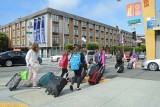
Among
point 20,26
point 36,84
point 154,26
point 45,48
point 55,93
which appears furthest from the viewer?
point 20,26

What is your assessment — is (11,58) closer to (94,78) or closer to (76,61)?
(94,78)

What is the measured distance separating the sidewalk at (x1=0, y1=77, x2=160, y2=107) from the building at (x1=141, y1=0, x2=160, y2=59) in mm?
11500

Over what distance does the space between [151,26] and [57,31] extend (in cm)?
4414

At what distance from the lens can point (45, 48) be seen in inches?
2395

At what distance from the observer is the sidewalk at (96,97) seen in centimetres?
671

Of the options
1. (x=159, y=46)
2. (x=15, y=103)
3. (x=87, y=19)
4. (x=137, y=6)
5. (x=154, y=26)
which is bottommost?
(x=15, y=103)

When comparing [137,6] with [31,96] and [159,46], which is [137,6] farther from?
[31,96]

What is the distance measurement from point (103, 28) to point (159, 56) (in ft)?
224

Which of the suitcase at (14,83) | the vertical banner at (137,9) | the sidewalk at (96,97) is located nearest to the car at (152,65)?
the vertical banner at (137,9)

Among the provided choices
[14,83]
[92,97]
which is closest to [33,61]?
[14,83]

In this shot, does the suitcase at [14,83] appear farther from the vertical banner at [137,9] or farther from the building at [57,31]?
the building at [57,31]

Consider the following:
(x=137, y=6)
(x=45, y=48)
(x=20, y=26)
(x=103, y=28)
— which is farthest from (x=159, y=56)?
(x=103, y=28)

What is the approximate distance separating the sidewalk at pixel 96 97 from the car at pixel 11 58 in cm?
1384

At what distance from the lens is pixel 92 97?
24.3 feet
